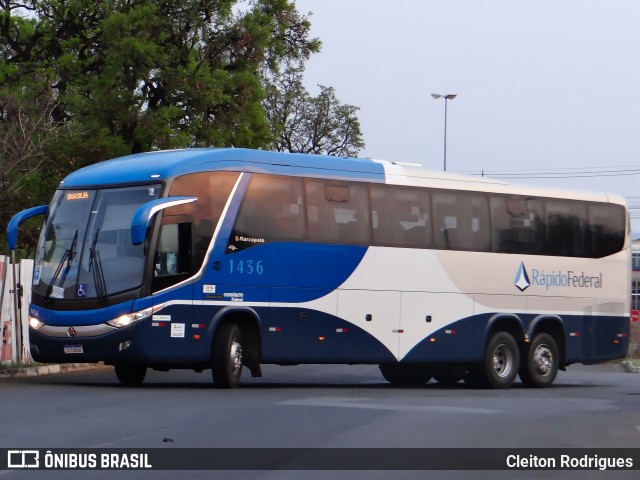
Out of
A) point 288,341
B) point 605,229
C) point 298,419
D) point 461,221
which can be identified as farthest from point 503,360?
point 298,419

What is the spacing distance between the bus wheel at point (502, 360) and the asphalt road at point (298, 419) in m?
1.69

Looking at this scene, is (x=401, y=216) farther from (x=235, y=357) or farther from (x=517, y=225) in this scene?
(x=235, y=357)

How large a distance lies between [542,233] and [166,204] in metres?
8.62

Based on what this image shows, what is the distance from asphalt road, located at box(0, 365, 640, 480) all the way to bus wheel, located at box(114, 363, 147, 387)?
36cm

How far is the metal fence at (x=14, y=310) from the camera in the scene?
24531 millimetres

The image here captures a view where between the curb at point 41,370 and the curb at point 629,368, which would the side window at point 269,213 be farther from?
the curb at point 629,368

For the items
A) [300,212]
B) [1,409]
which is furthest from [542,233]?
[1,409]

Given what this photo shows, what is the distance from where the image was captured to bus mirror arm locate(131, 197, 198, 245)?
1783 centimetres

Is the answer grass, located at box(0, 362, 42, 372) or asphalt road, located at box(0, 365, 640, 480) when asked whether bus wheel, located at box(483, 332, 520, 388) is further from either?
grass, located at box(0, 362, 42, 372)

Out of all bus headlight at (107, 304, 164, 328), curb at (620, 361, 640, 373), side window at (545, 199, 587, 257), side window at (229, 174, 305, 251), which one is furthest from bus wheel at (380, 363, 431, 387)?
curb at (620, 361, 640, 373)

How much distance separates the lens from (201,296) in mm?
19328

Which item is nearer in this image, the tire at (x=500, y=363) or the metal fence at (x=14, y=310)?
the tire at (x=500, y=363)

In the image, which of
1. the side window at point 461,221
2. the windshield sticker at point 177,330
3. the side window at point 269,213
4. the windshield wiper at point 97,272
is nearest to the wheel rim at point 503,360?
the side window at point 461,221

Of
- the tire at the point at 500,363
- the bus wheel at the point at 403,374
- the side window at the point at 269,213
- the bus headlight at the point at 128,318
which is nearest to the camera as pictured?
the bus headlight at the point at 128,318
